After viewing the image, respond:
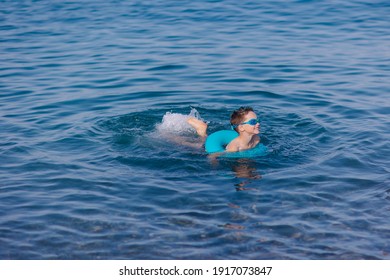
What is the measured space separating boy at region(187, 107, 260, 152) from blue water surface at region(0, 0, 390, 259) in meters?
0.22

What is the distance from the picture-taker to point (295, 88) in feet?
43.7

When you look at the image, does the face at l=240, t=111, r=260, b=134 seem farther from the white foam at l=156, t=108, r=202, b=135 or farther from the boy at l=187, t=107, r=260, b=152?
the white foam at l=156, t=108, r=202, b=135

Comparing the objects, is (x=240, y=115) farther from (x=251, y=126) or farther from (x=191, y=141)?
(x=191, y=141)

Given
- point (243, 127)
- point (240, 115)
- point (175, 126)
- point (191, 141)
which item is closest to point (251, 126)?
point (243, 127)

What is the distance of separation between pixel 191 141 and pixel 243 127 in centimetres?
119

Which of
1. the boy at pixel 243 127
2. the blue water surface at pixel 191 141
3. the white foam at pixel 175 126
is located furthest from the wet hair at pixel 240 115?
the white foam at pixel 175 126

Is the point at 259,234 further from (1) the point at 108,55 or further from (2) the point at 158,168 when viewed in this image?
(1) the point at 108,55

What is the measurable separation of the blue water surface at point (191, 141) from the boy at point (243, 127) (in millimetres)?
223

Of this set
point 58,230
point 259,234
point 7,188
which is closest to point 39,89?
point 7,188

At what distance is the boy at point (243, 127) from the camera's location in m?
9.25

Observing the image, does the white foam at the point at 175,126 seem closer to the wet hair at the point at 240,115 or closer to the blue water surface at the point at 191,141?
the blue water surface at the point at 191,141

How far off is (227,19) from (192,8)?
2452mm

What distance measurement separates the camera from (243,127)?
9328mm

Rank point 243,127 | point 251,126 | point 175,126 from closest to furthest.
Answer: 1. point 251,126
2. point 243,127
3. point 175,126
